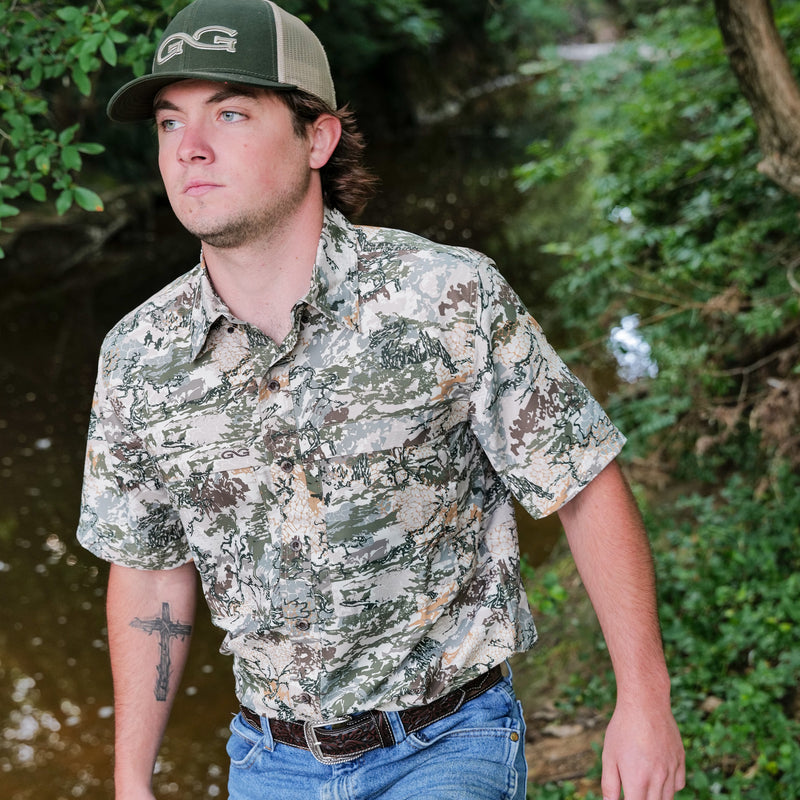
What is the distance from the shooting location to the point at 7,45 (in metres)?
3.29

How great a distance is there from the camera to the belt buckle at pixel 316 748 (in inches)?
82.1

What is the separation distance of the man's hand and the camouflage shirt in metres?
0.29

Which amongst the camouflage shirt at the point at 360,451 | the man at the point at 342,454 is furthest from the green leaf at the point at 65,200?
the camouflage shirt at the point at 360,451

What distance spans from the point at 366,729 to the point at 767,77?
2.75 meters

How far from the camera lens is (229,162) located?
2.03 metres

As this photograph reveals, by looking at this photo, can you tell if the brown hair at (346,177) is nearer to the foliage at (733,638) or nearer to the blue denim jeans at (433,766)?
the blue denim jeans at (433,766)

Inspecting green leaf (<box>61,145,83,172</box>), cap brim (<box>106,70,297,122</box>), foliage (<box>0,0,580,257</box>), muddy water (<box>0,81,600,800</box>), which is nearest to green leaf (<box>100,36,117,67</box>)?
foliage (<box>0,0,580,257</box>)

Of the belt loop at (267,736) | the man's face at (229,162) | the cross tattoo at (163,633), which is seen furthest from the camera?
the cross tattoo at (163,633)

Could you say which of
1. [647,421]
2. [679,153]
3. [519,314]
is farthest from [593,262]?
[519,314]

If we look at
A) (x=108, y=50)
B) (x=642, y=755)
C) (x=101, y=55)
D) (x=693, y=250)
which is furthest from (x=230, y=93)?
Answer: (x=693, y=250)

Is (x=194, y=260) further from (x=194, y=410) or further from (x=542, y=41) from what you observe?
(x=542, y=41)

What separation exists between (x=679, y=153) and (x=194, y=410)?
419 centimetres

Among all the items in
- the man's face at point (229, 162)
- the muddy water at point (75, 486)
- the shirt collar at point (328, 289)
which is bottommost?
the muddy water at point (75, 486)

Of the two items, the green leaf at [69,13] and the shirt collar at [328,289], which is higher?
the green leaf at [69,13]
